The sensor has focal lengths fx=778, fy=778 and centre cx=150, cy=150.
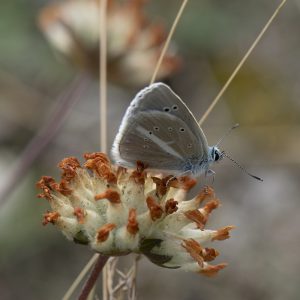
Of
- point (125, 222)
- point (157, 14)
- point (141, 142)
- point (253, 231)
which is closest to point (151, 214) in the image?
point (125, 222)

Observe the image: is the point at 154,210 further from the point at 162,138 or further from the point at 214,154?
the point at 214,154

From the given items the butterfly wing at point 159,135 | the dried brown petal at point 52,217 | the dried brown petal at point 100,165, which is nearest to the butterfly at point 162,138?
the butterfly wing at point 159,135

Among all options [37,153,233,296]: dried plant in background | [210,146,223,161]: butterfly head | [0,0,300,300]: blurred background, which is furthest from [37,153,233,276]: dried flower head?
[0,0,300,300]: blurred background

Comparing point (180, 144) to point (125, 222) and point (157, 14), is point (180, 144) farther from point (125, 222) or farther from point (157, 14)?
point (157, 14)

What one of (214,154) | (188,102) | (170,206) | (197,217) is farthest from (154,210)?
(188,102)

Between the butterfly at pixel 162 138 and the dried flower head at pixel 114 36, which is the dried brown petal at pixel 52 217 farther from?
the dried flower head at pixel 114 36

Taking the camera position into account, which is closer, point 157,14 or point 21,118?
point 21,118

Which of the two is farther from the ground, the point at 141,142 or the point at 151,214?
the point at 141,142
